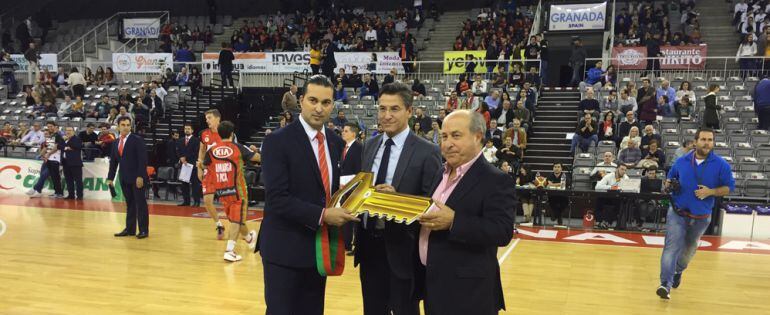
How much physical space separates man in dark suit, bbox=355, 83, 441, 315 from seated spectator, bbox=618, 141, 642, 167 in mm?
9762

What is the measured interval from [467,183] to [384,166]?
756mm

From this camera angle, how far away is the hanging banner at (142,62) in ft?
65.6

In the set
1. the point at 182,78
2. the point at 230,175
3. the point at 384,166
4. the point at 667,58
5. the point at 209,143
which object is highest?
the point at 667,58

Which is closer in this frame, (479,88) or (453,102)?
(453,102)

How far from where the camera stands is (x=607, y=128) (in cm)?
1318

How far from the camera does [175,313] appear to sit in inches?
206

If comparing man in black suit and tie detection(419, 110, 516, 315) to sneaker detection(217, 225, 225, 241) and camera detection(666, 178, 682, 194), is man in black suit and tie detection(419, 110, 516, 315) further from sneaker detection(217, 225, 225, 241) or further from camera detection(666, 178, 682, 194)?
sneaker detection(217, 225, 225, 241)

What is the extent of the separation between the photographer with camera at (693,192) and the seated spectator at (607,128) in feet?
24.8

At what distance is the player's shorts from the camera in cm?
743

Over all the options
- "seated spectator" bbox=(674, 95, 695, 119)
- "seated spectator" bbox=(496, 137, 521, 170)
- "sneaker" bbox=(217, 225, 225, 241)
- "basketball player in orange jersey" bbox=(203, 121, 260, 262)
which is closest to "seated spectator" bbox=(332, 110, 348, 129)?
"seated spectator" bbox=(496, 137, 521, 170)

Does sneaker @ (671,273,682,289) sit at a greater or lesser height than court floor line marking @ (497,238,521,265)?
greater

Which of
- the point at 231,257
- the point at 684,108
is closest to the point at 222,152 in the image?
the point at 231,257

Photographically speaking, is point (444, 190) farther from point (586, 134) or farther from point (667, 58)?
point (667, 58)

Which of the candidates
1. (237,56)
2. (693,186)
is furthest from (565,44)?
(693,186)
